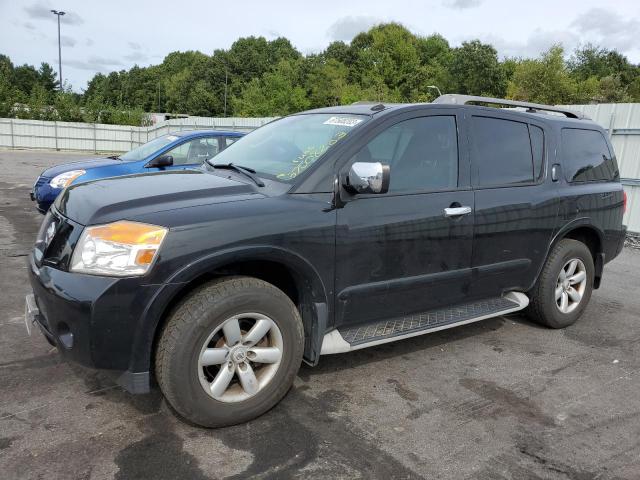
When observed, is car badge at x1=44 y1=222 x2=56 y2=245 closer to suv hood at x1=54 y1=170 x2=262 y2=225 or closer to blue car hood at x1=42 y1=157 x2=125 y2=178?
suv hood at x1=54 y1=170 x2=262 y2=225

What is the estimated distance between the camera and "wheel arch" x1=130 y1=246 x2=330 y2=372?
8.66ft

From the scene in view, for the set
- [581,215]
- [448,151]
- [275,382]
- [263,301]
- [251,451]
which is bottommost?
[251,451]

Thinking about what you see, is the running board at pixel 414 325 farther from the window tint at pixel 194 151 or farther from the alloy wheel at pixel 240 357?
the window tint at pixel 194 151

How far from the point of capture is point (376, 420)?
10.0 ft

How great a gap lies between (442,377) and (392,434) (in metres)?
0.88

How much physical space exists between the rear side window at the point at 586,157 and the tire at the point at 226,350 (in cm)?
299

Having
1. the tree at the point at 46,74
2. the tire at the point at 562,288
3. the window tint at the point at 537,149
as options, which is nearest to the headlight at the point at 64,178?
the window tint at the point at 537,149

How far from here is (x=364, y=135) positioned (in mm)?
3373

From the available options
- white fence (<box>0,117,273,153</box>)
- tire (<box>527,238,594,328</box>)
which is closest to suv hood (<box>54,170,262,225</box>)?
tire (<box>527,238,594,328</box>)

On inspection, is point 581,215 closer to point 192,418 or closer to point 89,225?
point 192,418

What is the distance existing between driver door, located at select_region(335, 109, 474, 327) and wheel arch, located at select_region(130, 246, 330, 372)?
175 mm

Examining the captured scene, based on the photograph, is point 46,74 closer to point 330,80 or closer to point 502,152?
point 330,80

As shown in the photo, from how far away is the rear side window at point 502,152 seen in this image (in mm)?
3928

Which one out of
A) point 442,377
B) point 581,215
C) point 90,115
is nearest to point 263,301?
point 442,377
